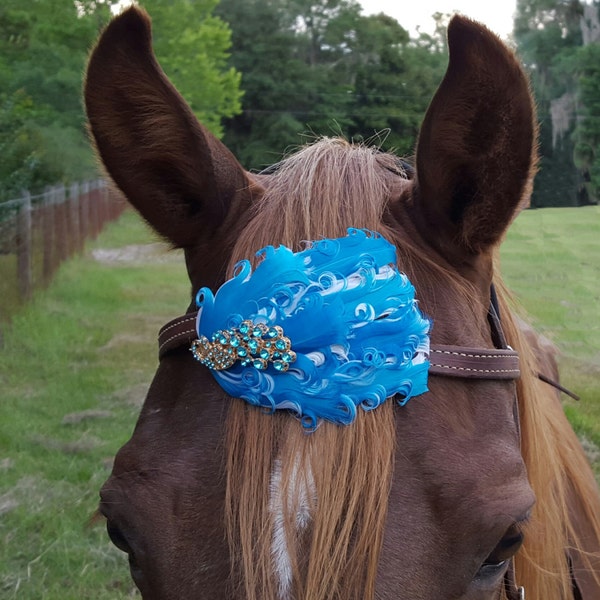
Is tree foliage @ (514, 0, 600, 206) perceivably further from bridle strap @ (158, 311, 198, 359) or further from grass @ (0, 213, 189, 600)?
bridle strap @ (158, 311, 198, 359)

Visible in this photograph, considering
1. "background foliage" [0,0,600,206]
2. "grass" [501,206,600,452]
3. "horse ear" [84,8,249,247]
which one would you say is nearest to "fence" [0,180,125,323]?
"background foliage" [0,0,600,206]

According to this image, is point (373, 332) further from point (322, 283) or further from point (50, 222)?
point (50, 222)

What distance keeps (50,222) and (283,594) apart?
12.2 meters

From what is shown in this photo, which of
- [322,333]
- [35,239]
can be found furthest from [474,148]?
[35,239]

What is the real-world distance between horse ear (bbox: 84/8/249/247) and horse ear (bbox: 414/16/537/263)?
18.1 inches

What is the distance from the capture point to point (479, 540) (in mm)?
1331

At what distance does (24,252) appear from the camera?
34.7 feet

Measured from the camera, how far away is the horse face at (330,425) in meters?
1.25

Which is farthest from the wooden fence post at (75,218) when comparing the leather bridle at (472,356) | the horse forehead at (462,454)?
the horse forehead at (462,454)

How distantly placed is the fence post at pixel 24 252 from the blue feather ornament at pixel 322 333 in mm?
9918

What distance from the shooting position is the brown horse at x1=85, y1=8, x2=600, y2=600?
4.13ft

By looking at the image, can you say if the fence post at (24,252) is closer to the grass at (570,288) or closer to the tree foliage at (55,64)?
the tree foliage at (55,64)

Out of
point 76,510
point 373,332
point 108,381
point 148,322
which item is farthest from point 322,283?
point 148,322

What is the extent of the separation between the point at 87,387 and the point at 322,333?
23.0ft
